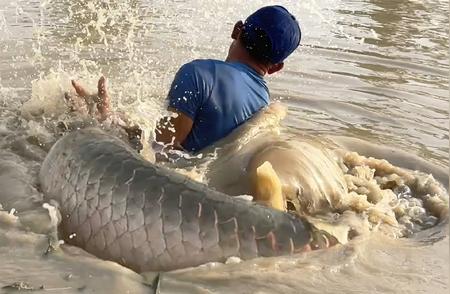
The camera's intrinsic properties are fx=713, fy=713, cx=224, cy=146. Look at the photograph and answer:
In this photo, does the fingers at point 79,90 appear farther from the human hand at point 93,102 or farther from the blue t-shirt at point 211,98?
the blue t-shirt at point 211,98

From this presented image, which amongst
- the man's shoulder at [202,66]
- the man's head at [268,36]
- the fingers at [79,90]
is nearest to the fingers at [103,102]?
the fingers at [79,90]

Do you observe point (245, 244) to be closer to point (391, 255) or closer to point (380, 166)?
point (391, 255)

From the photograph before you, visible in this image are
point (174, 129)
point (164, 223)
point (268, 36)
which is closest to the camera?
point (164, 223)

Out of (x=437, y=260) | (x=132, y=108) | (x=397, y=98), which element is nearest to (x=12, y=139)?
(x=132, y=108)

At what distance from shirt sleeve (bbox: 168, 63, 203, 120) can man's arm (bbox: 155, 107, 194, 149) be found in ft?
0.14

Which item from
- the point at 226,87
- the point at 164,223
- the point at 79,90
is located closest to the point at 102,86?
the point at 79,90

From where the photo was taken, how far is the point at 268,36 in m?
3.73

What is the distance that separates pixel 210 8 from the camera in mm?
9953

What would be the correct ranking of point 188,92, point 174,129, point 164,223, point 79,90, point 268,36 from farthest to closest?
point 79,90 → point 268,36 → point 174,129 → point 188,92 → point 164,223

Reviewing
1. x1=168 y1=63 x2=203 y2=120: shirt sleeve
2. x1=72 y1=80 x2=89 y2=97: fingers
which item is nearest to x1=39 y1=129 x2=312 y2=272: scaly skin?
x1=168 y1=63 x2=203 y2=120: shirt sleeve

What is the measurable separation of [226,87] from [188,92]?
206mm

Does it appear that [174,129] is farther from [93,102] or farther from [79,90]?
[79,90]

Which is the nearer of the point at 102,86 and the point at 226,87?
the point at 226,87

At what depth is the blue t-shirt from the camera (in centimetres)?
353
